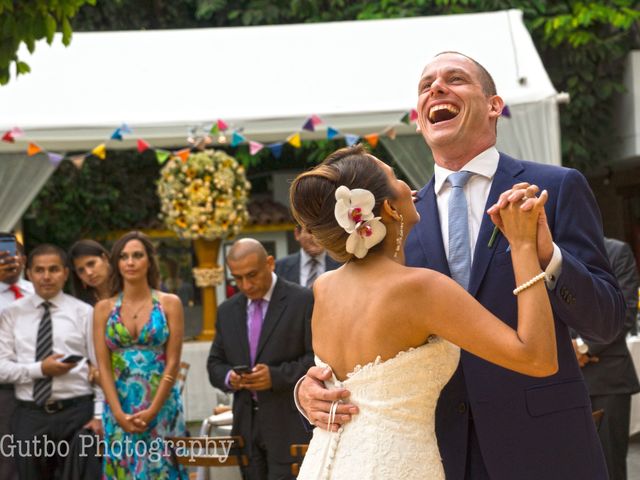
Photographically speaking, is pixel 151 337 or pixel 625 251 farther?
pixel 625 251

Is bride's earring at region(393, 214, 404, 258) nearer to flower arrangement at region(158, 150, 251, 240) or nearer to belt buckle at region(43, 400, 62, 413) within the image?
belt buckle at region(43, 400, 62, 413)

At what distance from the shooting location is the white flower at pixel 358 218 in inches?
106

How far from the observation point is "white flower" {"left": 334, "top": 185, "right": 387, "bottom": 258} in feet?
8.86

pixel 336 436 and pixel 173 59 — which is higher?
pixel 173 59

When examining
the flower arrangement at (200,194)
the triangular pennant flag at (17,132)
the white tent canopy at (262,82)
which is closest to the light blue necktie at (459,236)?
the white tent canopy at (262,82)

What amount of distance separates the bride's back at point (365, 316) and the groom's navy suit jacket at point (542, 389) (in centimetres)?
36

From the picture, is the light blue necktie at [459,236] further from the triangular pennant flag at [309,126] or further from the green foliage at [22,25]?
the triangular pennant flag at [309,126]

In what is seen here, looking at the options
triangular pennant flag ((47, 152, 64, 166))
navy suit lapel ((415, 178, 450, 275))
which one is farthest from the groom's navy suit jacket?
triangular pennant flag ((47, 152, 64, 166))

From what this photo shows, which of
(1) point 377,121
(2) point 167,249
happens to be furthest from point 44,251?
(2) point 167,249

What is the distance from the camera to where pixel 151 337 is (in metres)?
6.45

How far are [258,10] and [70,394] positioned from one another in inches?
458

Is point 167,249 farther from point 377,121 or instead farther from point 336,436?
point 336,436

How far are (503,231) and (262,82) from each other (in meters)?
8.32

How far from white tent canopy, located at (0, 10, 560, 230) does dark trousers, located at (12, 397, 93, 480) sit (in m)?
3.85
